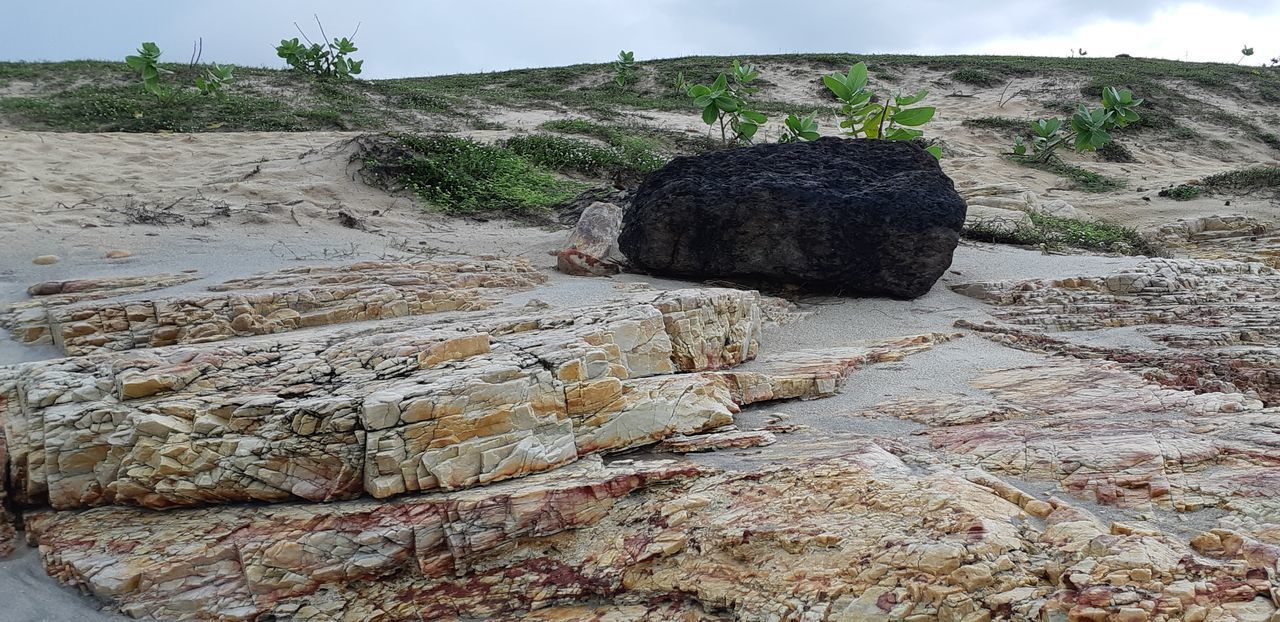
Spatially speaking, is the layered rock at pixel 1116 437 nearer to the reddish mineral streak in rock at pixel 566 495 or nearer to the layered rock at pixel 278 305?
the reddish mineral streak in rock at pixel 566 495

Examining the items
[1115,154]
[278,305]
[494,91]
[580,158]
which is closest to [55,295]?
[278,305]

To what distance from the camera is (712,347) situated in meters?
5.04

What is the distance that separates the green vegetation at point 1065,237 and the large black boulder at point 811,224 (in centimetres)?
233

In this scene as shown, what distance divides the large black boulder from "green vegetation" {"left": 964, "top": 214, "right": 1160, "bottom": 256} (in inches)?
91.7

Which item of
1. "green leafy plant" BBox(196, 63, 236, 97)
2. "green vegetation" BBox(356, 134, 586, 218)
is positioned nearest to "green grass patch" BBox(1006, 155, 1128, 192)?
"green vegetation" BBox(356, 134, 586, 218)

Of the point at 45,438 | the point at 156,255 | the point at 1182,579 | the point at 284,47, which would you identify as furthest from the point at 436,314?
the point at 284,47

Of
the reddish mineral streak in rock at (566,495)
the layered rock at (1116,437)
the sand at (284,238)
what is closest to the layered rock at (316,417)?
the reddish mineral streak in rock at (566,495)

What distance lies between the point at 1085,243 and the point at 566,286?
23.2ft

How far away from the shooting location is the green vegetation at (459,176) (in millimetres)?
9719

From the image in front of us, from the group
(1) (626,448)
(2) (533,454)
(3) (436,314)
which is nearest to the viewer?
(2) (533,454)

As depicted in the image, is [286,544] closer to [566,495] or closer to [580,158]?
[566,495]

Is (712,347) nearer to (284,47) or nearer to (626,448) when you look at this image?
(626,448)

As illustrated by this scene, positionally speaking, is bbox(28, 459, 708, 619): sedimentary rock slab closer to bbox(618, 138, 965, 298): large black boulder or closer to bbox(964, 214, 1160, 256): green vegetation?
bbox(618, 138, 965, 298): large black boulder

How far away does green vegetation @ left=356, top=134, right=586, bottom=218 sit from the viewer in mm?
9719
